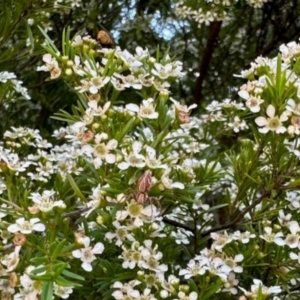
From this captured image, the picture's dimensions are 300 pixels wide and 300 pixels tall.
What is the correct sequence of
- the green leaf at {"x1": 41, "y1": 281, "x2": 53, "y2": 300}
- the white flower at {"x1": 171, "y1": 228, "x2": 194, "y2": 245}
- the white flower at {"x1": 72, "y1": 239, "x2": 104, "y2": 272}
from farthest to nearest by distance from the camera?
1. the white flower at {"x1": 171, "y1": 228, "x2": 194, "y2": 245}
2. the white flower at {"x1": 72, "y1": 239, "x2": 104, "y2": 272}
3. the green leaf at {"x1": 41, "y1": 281, "x2": 53, "y2": 300}

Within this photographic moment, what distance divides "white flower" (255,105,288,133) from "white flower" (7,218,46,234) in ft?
1.14

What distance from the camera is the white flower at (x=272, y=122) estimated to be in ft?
2.97

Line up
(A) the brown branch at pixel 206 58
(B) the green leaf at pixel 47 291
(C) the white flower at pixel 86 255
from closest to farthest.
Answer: (B) the green leaf at pixel 47 291 < (C) the white flower at pixel 86 255 < (A) the brown branch at pixel 206 58

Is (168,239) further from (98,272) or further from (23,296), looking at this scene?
(23,296)

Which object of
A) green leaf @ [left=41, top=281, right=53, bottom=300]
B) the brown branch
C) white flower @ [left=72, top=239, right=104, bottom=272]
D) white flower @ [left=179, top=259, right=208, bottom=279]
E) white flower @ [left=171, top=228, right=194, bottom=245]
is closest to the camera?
green leaf @ [left=41, top=281, right=53, bottom=300]

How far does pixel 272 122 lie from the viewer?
92 cm

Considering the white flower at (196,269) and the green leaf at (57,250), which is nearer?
the green leaf at (57,250)

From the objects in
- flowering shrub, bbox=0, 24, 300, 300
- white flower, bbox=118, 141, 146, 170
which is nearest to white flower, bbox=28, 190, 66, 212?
flowering shrub, bbox=0, 24, 300, 300

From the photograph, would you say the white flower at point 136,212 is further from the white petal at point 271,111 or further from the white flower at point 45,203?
the white petal at point 271,111

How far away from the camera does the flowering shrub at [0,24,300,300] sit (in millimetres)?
880

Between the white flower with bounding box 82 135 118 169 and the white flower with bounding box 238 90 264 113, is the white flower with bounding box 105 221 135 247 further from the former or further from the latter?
the white flower with bounding box 238 90 264 113

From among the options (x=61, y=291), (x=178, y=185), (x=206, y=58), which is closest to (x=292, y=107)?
(x=178, y=185)

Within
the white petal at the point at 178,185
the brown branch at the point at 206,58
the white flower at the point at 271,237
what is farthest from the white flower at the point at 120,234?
the brown branch at the point at 206,58

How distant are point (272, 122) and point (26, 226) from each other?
1.26ft
